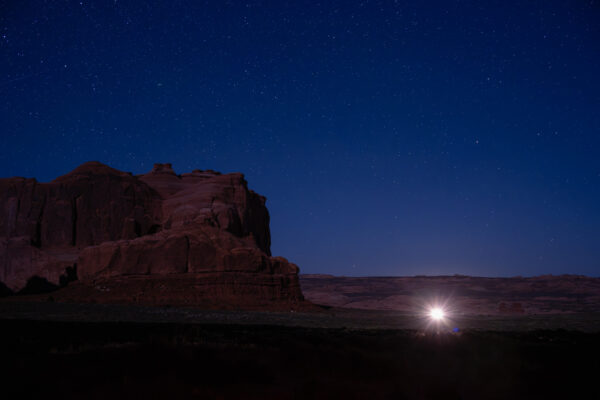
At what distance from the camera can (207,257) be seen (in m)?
49.8

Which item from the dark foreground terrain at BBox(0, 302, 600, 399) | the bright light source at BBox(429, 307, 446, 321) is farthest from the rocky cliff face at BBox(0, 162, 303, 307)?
the dark foreground terrain at BBox(0, 302, 600, 399)

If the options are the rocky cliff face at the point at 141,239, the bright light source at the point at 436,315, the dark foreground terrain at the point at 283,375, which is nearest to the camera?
the dark foreground terrain at the point at 283,375

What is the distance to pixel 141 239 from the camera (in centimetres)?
5212

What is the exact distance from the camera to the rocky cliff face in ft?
157

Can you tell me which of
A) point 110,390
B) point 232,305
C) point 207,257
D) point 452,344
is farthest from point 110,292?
point 110,390

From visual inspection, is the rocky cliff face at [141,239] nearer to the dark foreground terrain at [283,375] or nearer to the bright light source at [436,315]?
the bright light source at [436,315]

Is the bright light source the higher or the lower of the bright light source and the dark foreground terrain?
the lower

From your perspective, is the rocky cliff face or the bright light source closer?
the bright light source

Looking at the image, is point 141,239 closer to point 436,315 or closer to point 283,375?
point 436,315

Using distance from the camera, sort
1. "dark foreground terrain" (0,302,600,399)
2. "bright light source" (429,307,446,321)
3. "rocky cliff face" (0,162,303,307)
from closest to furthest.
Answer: "dark foreground terrain" (0,302,600,399)
"bright light source" (429,307,446,321)
"rocky cliff face" (0,162,303,307)

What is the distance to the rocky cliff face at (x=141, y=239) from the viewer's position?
47.8 meters

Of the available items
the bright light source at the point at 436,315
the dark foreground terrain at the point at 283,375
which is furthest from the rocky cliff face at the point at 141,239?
the dark foreground terrain at the point at 283,375

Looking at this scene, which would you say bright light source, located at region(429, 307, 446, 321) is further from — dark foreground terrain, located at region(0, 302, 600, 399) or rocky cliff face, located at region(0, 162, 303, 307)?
dark foreground terrain, located at region(0, 302, 600, 399)

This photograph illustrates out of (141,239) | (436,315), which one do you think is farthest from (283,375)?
(436,315)
